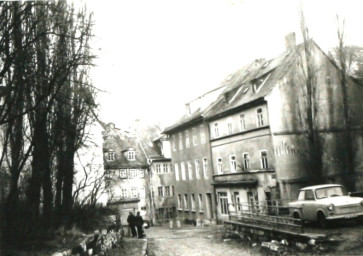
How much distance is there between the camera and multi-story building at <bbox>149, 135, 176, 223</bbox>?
50.5 metres

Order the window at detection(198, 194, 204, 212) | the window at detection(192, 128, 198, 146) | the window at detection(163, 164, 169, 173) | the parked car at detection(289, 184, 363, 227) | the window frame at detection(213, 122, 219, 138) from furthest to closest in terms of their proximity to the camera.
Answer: the window at detection(163, 164, 169, 173)
the window at detection(192, 128, 198, 146)
the window at detection(198, 194, 204, 212)
the window frame at detection(213, 122, 219, 138)
the parked car at detection(289, 184, 363, 227)

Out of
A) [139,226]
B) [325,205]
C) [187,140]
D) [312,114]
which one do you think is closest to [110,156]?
[187,140]

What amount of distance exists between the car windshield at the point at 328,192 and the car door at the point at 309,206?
0.74 feet

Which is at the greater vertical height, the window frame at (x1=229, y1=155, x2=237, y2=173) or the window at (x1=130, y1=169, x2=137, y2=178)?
the window at (x1=130, y1=169, x2=137, y2=178)

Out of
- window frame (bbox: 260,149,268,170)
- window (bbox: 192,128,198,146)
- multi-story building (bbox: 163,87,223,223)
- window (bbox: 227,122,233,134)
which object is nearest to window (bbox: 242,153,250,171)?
window frame (bbox: 260,149,268,170)

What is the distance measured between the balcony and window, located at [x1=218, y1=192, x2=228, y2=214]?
37.6 inches

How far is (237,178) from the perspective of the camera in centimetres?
3038

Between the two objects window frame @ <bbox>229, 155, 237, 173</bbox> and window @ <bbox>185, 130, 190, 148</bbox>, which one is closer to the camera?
window frame @ <bbox>229, 155, 237, 173</bbox>

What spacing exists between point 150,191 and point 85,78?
3643 centimetres

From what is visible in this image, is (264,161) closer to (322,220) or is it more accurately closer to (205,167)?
(205,167)

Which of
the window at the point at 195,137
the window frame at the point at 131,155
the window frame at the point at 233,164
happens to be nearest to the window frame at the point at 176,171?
the window at the point at 195,137

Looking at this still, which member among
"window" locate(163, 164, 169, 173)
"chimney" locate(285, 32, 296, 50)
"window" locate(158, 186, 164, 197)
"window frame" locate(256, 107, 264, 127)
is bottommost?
"window" locate(158, 186, 164, 197)

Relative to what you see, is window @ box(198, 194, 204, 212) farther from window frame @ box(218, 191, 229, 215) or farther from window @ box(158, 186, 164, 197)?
window @ box(158, 186, 164, 197)

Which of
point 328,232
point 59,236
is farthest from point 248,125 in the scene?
point 59,236
